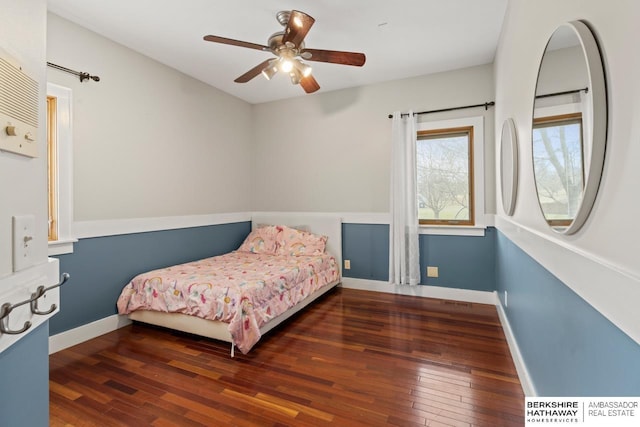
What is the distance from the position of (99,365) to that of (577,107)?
3.04m

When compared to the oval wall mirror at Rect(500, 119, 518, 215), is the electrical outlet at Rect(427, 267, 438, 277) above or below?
below

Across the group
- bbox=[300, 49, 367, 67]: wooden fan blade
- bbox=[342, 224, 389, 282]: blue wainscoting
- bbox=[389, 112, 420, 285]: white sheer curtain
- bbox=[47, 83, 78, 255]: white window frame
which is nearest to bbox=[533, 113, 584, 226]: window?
bbox=[300, 49, 367, 67]: wooden fan blade

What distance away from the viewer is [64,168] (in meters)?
Result: 2.41

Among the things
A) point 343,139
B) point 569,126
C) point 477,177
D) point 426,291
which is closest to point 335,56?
point 343,139

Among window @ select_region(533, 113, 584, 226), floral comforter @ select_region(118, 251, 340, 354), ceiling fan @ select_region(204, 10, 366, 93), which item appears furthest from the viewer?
floral comforter @ select_region(118, 251, 340, 354)

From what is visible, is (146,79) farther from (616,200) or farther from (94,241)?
(616,200)

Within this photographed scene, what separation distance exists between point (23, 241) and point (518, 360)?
102 inches

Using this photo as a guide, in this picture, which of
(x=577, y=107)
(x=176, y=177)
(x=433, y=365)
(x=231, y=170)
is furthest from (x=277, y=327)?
(x=577, y=107)

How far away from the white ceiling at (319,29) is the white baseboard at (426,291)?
2.55 metres

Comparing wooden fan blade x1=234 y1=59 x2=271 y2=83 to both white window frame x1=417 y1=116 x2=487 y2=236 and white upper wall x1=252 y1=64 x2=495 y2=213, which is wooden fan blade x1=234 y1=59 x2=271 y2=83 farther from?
white window frame x1=417 y1=116 x2=487 y2=236

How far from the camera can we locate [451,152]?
11.8 ft

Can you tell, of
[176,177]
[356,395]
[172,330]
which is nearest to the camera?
[356,395]

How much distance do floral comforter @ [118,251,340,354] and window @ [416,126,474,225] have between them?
1.59 metres

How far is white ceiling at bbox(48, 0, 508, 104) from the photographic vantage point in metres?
2.36
